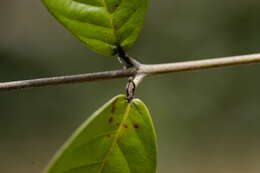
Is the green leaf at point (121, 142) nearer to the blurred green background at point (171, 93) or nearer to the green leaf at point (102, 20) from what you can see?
the green leaf at point (102, 20)

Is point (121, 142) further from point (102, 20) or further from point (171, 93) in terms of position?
point (171, 93)

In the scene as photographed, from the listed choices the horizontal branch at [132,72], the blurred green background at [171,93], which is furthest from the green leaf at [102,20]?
the blurred green background at [171,93]

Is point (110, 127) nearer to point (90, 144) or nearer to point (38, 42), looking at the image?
point (90, 144)

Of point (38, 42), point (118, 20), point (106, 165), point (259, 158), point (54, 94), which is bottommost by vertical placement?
point (259, 158)

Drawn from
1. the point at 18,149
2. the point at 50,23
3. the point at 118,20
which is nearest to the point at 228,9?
the point at 50,23

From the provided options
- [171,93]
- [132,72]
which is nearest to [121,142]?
[132,72]

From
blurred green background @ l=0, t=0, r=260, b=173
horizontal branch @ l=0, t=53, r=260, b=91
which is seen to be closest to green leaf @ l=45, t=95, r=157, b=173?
horizontal branch @ l=0, t=53, r=260, b=91

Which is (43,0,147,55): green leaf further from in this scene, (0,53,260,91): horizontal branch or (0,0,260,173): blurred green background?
(0,0,260,173): blurred green background
